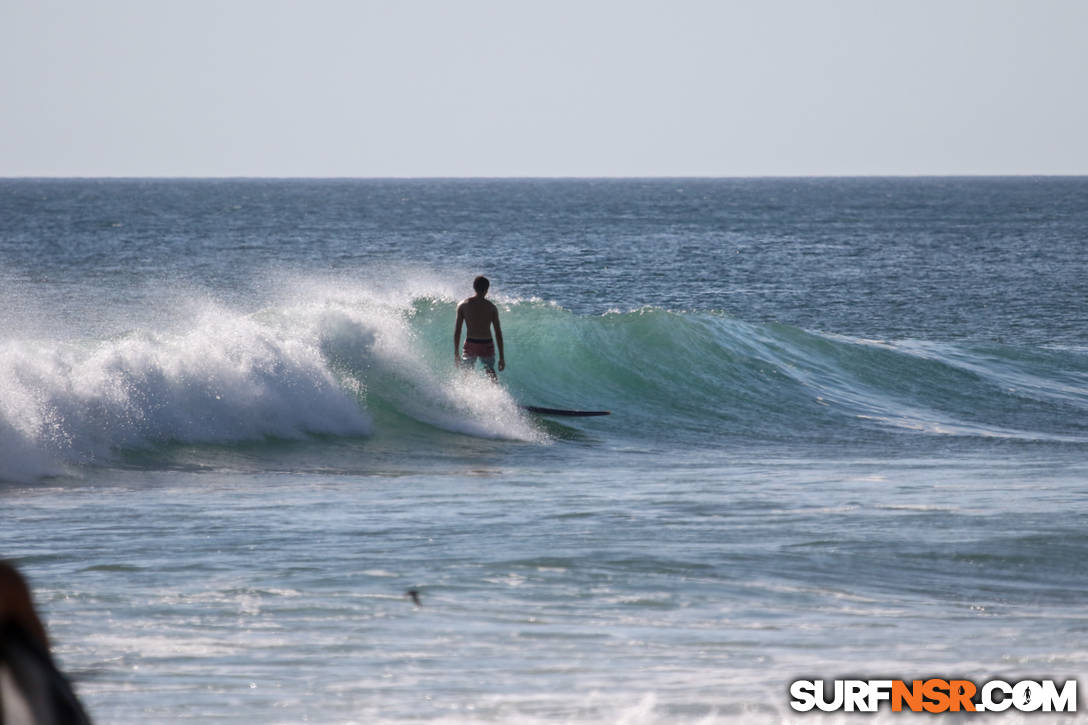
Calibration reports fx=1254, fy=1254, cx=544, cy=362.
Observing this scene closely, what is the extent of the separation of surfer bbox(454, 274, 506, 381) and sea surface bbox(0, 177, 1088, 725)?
2.28 feet

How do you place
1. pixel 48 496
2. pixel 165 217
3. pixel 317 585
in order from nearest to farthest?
1. pixel 317 585
2. pixel 48 496
3. pixel 165 217

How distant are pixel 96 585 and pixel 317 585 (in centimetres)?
117

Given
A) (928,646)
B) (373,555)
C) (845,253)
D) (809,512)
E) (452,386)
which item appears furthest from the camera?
(845,253)

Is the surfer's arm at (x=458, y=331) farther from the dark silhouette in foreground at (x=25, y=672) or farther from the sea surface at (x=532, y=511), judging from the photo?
the dark silhouette in foreground at (x=25, y=672)

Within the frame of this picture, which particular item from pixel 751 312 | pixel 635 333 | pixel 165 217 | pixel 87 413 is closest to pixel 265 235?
pixel 165 217

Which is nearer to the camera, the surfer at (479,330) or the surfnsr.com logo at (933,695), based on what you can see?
the surfnsr.com logo at (933,695)

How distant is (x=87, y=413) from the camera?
11844mm

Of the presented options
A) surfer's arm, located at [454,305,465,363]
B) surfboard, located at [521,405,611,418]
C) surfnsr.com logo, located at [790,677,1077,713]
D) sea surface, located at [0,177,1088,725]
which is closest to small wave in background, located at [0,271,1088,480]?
sea surface, located at [0,177,1088,725]

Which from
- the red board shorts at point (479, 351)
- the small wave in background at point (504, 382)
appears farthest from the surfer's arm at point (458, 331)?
the small wave in background at point (504, 382)

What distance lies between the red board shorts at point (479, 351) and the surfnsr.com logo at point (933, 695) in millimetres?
8673

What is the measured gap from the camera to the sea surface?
5.22 metres

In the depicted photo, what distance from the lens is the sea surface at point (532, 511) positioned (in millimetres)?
5219

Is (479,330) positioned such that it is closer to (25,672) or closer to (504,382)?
(504,382)

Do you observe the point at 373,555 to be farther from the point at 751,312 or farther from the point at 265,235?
the point at 265,235
